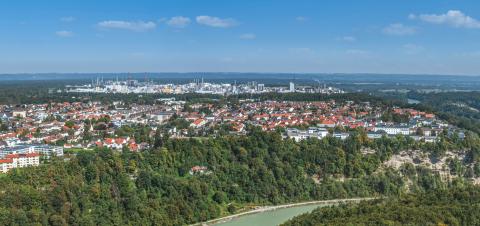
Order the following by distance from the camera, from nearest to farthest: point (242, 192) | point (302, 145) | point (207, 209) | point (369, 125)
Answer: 1. point (207, 209)
2. point (242, 192)
3. point (302, 145)
4. point (369, 125)

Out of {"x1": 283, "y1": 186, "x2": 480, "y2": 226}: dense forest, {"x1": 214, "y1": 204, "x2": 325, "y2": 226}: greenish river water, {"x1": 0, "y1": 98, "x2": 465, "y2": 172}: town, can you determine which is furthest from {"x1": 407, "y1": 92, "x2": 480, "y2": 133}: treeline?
{"x1": 283, "y1": 186, "x2": 480, "y2": 226}: dense forest

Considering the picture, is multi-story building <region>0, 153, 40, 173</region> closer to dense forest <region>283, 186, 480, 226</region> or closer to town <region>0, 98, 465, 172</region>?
town <region>0, 98, 465, 172</region>

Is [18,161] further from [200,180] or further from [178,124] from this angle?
[178,124]

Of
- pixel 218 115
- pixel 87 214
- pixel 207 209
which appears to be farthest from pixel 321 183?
pixel 218 115

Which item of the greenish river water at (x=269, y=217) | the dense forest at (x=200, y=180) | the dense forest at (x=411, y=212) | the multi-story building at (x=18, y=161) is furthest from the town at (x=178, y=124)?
the dense forest at (x=411, y=212)

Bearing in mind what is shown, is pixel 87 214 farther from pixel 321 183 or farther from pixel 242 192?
pixel 321 183

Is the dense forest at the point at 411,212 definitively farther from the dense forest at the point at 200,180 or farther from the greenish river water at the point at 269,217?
the dense forest at the point at 200,180

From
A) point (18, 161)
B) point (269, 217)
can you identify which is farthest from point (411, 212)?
point (18, 161)
